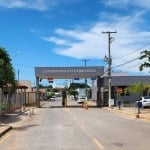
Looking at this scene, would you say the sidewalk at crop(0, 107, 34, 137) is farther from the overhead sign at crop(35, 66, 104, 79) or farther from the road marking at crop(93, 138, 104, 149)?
the overhead sign at crop(35, 66, 104, 79)

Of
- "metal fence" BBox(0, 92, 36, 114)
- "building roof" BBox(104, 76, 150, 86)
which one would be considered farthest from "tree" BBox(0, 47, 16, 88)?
"building roof" BBox(104, 76, 150, 86)

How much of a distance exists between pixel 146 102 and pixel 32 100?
3408 centimetres

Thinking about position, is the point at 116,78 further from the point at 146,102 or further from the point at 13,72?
the point at 13,72

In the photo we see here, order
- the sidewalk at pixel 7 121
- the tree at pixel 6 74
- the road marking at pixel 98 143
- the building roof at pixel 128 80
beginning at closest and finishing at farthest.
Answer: the road marking at pixel 98 143 → the sidewalk at pixel 7 121 → the tree at pixel 6 74 → the building roof at pixel 128 80

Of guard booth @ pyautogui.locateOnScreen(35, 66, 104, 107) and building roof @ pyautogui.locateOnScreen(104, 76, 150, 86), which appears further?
building roof @ pyautogui.locateOnScreen(104, 76, 150, 86)

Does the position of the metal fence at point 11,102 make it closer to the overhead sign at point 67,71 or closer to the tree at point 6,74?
the tree at point 6,74

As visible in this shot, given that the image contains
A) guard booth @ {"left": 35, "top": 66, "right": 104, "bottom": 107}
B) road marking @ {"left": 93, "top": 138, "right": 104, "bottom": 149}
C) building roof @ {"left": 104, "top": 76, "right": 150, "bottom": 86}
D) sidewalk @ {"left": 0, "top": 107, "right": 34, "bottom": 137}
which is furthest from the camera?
building roof @ {"left": 104, "top": 76, "right": 150, "bottom": 86}

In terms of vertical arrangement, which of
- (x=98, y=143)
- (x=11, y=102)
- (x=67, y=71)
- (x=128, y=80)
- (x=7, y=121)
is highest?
(x=67, y=71)

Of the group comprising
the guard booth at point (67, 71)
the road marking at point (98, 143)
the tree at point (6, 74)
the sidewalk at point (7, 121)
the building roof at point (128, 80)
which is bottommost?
the road marking at point (98, 143)

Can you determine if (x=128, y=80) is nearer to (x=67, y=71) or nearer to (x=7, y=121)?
(x=67, y=71)

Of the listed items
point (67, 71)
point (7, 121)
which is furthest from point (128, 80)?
point (7, 121)

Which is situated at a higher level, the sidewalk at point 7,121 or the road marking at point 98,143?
the sidewalk at point 7,121

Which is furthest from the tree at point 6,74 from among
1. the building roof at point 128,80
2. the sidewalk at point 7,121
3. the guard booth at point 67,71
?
the building roof at point 128,80

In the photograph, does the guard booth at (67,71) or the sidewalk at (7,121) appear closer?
the sidewalk at (7,121)
